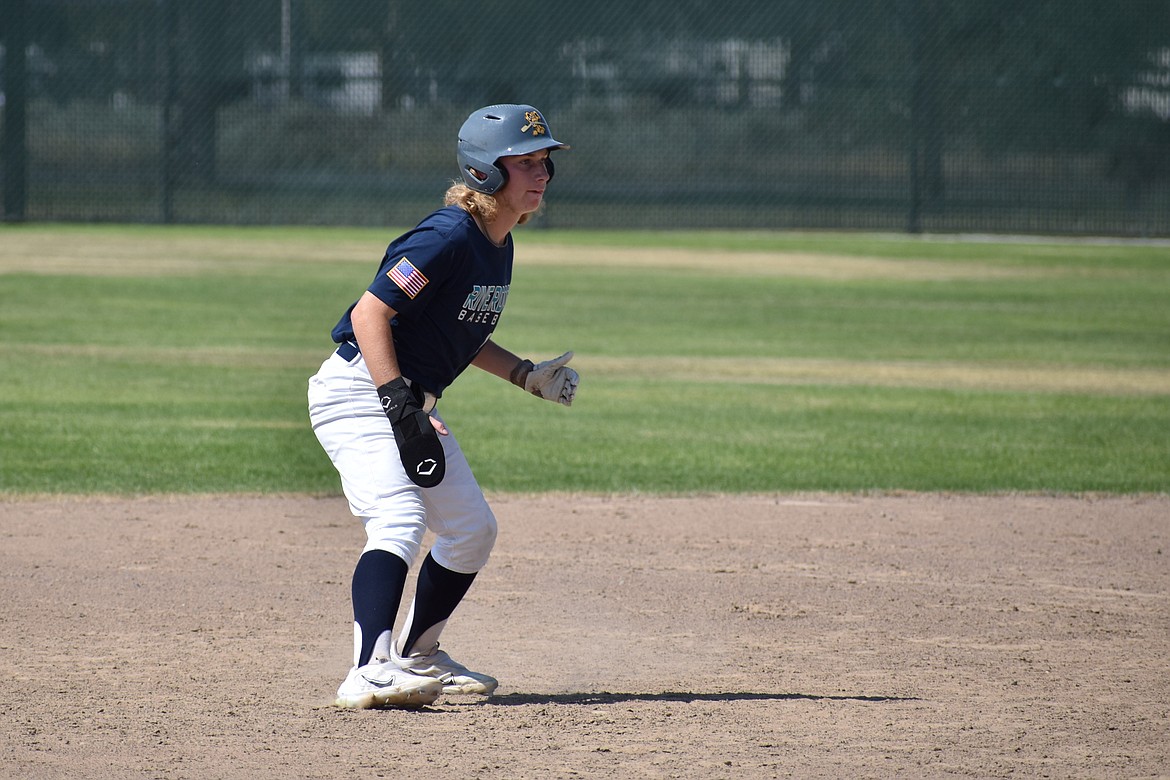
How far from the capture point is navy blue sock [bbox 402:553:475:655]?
14.4ft

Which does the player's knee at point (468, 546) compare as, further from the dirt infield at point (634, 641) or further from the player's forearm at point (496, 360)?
the player's forearm at point (496, 360)

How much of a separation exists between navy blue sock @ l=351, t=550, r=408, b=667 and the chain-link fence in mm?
21019

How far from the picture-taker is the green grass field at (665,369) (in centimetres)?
883

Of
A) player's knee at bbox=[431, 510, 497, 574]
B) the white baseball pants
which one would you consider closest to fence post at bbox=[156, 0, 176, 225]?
the white baseball pants

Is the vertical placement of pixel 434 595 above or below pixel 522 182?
below

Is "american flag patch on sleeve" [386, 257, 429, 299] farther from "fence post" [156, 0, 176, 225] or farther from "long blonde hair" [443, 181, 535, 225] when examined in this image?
"fence post" [156, 0, 176, 225]

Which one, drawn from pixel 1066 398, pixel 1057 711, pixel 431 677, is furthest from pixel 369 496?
pixel 1066 398

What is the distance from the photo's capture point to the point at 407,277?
158 inches

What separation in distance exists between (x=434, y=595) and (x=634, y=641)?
102cm

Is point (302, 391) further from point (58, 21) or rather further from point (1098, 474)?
point (58, 21)

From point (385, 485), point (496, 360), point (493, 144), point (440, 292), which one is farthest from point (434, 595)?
point (493, 144)

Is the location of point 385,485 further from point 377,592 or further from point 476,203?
point 476,203

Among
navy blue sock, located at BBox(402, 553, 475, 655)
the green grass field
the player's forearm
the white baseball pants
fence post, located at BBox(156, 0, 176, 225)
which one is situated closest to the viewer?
the white baseball pants

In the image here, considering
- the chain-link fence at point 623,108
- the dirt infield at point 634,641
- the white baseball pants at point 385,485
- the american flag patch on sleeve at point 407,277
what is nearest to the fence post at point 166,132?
the chain-link fence at point 623,108
